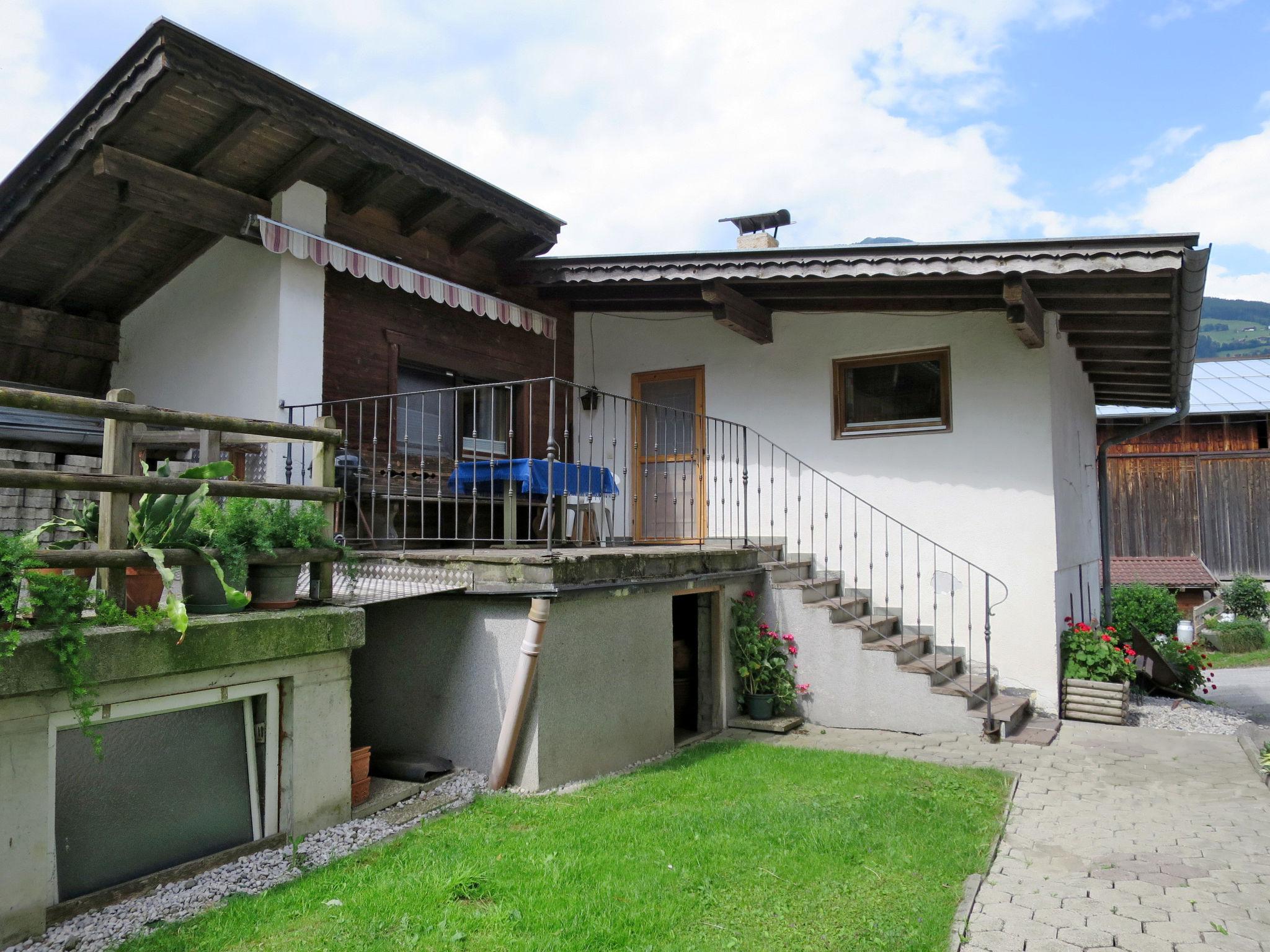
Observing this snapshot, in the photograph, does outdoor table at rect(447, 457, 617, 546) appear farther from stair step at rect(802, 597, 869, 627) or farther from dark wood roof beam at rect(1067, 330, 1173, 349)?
dark wood roof beam at rect(1067, 330, 1173, 349)

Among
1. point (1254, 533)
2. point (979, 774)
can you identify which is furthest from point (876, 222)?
point (979, 774)

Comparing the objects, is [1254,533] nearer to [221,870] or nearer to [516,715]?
[516,715]

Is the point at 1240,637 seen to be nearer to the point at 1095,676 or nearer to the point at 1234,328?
the point at 1095,676

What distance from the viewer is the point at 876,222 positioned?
68688mm

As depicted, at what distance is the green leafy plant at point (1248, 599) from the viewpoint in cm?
1590

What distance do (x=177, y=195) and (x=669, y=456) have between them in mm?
5063

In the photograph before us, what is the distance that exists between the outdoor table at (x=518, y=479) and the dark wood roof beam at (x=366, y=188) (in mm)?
2288

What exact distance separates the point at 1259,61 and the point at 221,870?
17.8 meters

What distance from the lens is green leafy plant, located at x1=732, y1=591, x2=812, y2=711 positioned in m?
6.87

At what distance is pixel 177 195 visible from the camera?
19.5ft

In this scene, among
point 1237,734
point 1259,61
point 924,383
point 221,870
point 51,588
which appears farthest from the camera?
point 1259,61

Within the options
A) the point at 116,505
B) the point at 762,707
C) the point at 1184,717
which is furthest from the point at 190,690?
the point at 1184,717

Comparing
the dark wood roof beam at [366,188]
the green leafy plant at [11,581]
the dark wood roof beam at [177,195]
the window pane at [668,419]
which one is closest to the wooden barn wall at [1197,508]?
the window pane at [668,419]

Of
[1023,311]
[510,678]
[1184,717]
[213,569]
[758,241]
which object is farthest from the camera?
[758,241]
